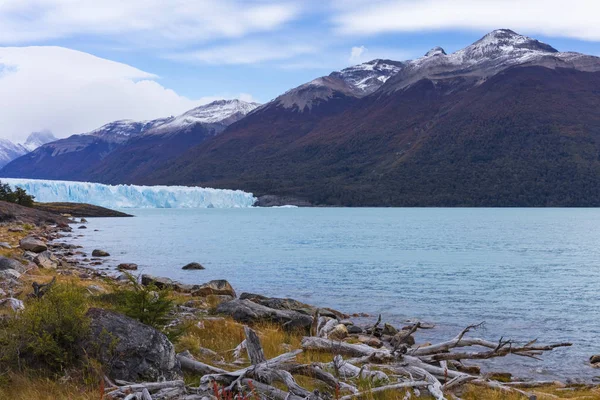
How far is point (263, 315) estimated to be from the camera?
1684cm

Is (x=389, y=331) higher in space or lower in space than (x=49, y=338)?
lower

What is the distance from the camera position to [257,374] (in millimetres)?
7820

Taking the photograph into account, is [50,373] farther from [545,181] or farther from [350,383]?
[545,181]

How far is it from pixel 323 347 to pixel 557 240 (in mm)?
68405

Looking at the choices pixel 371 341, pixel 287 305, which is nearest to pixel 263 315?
pixel 371 341

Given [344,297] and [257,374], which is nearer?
[257,374]

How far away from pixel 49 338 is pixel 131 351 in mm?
1191

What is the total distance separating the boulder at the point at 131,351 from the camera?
7980 millimetres

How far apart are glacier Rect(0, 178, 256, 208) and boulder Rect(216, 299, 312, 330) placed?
423ft

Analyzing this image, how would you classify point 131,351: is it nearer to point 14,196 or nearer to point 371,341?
point 371,341

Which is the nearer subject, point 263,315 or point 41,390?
point 41,390

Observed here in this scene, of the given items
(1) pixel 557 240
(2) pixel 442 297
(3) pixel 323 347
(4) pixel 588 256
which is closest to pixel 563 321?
(2) pixel 442 297

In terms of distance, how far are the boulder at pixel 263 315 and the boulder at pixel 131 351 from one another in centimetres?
760

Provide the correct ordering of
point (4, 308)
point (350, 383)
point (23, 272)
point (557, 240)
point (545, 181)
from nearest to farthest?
point (350, 383)
point (4, 308)
point (23, 272)
point (557, 240)
point (545, 181)
